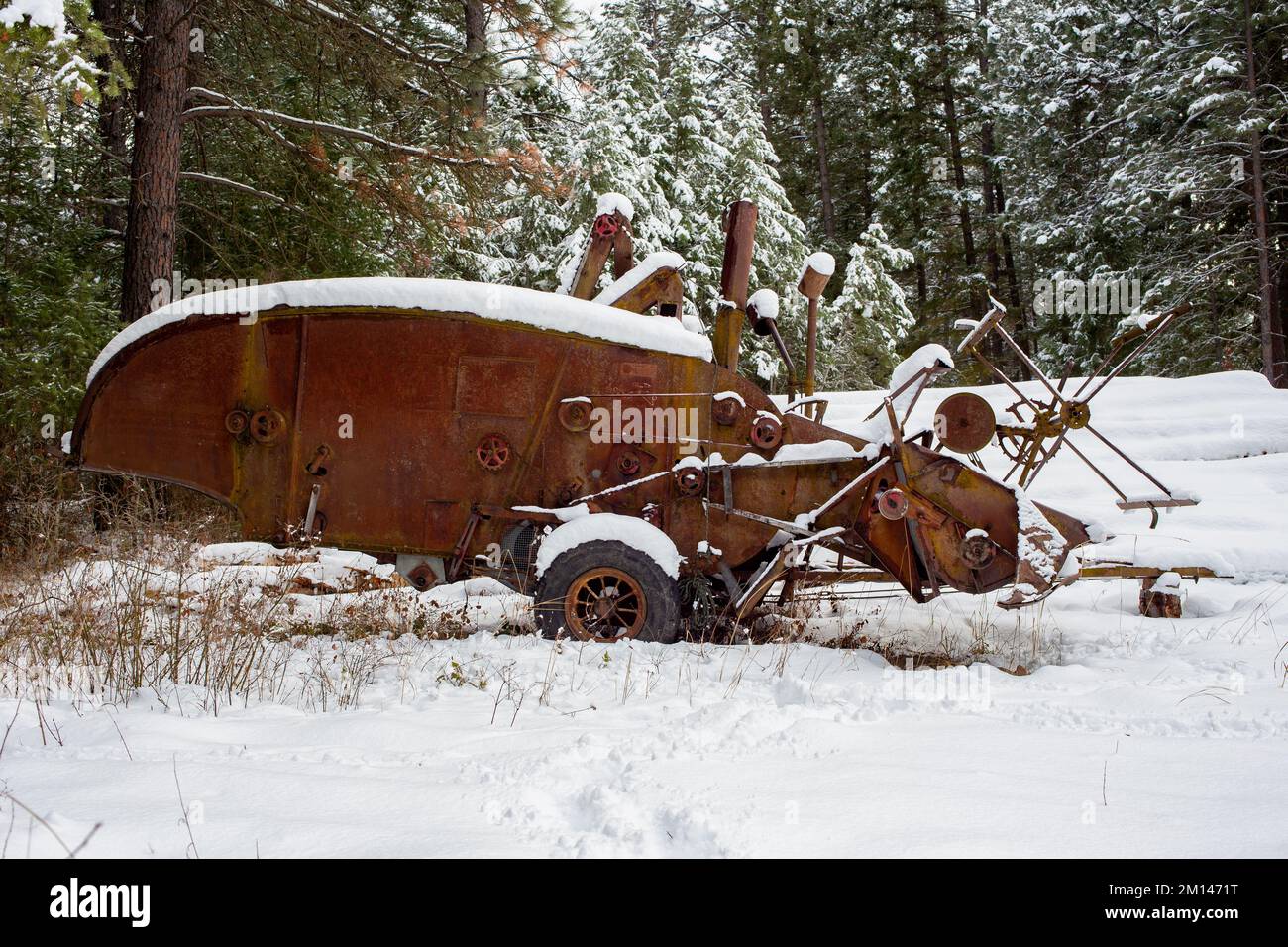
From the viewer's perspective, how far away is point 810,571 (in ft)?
18.7

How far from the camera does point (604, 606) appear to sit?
16.2 ft

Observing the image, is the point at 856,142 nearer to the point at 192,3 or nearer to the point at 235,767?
the point at 192,3

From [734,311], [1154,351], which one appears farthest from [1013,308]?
[734,311]

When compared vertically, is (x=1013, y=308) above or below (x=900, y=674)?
above

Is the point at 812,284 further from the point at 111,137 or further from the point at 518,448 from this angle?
the point at 111,137

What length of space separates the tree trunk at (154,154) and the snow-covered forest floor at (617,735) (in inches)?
149

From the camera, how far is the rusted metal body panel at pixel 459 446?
509 cm

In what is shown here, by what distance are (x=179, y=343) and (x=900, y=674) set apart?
15.1ft

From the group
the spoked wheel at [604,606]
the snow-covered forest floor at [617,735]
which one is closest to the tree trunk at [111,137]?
the snow-covered forest floor at [617,735]

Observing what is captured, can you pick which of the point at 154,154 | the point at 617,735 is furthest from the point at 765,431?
the point at 154,154

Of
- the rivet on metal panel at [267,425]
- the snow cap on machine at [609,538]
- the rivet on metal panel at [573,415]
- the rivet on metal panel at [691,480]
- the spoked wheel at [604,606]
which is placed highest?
the rivet on metal panel at [573,415]

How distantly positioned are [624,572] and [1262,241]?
56.8ft

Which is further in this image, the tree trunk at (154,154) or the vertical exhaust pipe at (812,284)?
the tree trunk at (154,154)

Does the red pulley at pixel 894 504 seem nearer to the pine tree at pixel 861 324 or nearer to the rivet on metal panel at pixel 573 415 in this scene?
the rivet on metal panel at pixel 573 415
